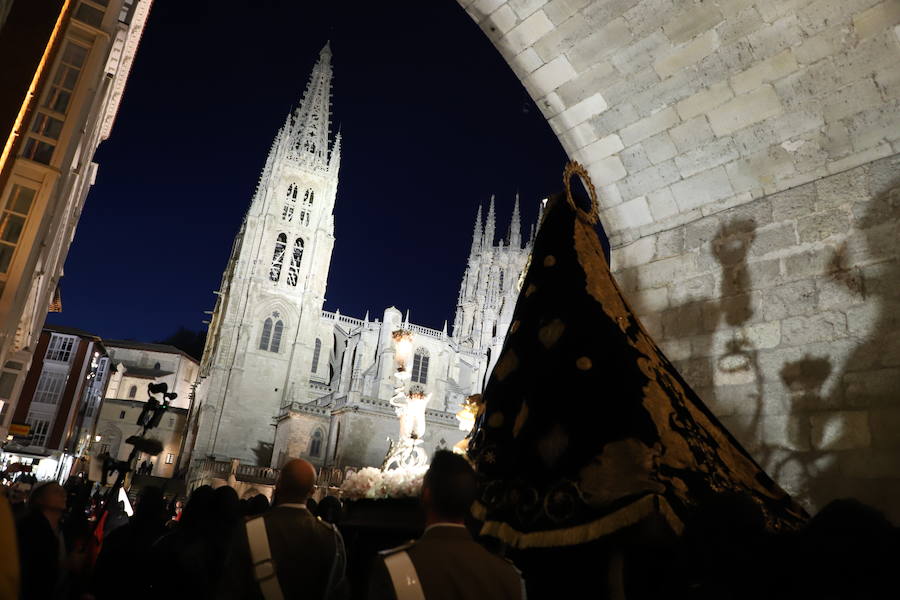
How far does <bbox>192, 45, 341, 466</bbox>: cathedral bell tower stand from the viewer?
33.6m

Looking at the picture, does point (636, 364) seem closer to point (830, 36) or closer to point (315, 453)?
point (830, 36)

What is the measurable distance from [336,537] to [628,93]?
4240 millimetres

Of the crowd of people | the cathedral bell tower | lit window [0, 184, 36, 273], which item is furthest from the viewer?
the cathedral bell tower

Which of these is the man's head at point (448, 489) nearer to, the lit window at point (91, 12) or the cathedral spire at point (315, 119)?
the lit window at point (91, 12)

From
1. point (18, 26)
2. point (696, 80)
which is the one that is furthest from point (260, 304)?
point (696, 80)

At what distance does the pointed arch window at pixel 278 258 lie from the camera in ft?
126

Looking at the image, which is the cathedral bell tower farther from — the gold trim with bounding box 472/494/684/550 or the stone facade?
the gold trim with bounding box 472/494/684/550

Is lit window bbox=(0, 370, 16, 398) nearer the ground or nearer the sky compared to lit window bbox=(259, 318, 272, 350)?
nearer the ground

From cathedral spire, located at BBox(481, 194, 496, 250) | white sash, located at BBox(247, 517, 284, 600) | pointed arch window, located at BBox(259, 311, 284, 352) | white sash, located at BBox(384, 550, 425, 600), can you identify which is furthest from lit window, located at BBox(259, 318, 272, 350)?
white sash, located at BBox(384, 550, 425, 600)

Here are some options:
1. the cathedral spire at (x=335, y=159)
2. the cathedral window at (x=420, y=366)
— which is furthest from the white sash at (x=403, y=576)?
the cathedral spire at (x=335, y=159)

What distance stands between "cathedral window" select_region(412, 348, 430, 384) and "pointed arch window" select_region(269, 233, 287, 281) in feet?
38.1

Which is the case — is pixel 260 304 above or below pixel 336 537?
above

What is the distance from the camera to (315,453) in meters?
31.1

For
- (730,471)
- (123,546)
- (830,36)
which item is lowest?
(123,546)
